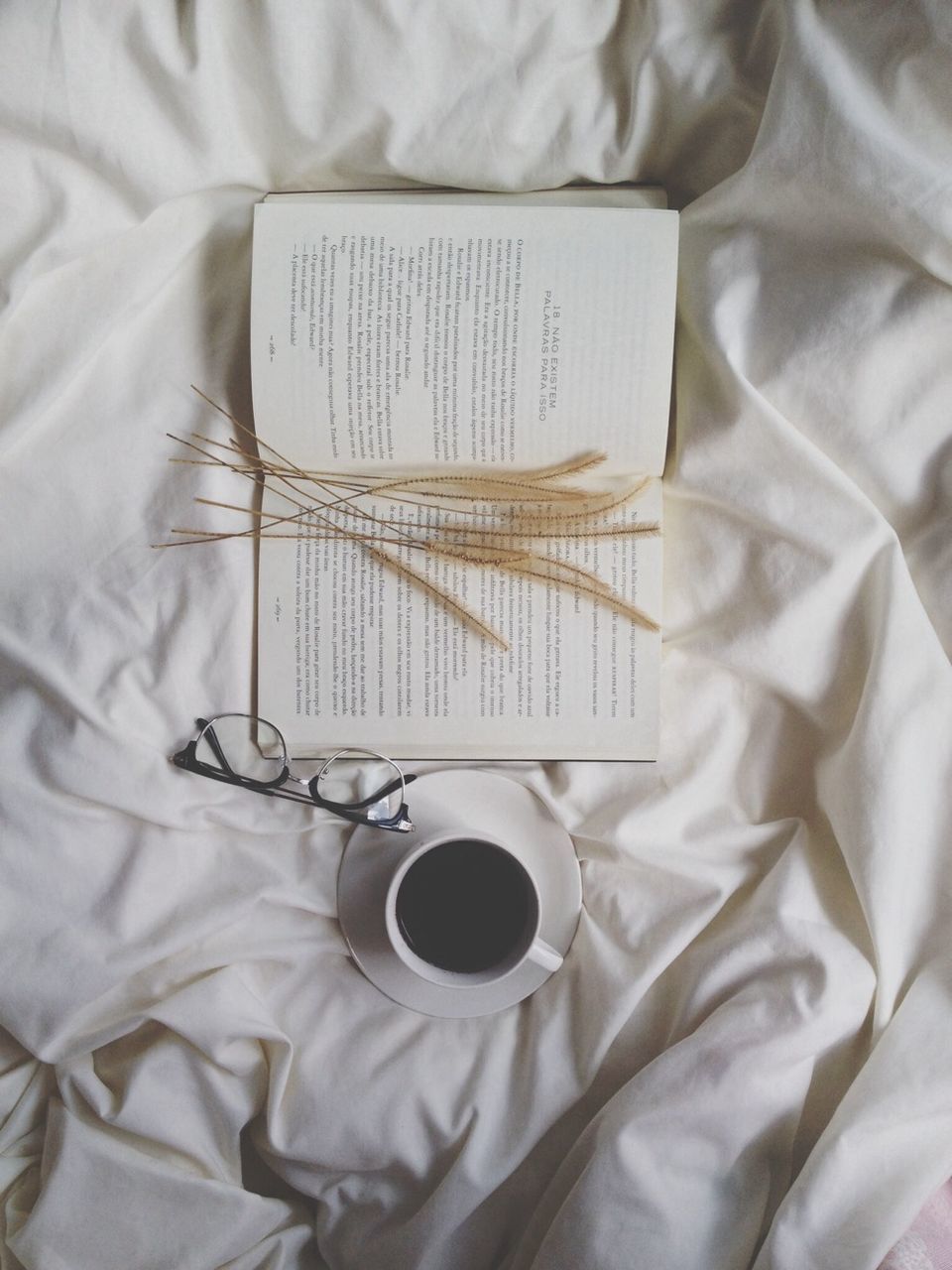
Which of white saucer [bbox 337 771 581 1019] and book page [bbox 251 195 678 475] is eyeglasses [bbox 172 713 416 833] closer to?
white saucer [bbox 337 771 581 1019]

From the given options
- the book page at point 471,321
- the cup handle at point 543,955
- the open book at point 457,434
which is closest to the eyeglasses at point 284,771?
the open book at point 457,434

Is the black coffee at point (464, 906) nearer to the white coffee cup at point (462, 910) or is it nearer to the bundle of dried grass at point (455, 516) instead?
the white coffee cup at point (462, 910)

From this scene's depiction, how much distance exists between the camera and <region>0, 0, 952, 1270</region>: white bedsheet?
73 cm

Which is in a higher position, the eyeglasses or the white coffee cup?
the eyeglasses

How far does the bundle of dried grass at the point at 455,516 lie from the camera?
31.3 inches

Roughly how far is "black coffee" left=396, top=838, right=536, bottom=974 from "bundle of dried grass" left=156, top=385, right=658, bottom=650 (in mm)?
171

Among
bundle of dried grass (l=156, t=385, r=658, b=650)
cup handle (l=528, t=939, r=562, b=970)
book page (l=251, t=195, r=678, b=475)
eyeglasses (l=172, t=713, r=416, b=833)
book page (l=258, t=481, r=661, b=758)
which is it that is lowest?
cup handle (l=528, t=939, r=562, b=970)

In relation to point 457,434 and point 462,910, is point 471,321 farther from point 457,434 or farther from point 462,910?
point 462,910

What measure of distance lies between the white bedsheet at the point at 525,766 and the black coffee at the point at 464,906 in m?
0.09

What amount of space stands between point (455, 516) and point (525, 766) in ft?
0.71

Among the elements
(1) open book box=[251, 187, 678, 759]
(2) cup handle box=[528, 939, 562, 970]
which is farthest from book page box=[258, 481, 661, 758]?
(2) cup handle box=[528, 939, 562, 970]

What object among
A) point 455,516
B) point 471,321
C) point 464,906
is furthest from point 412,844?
point 471,321

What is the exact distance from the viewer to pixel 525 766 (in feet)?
2.74

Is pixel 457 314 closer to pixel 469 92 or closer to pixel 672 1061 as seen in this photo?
pixel 469 92
